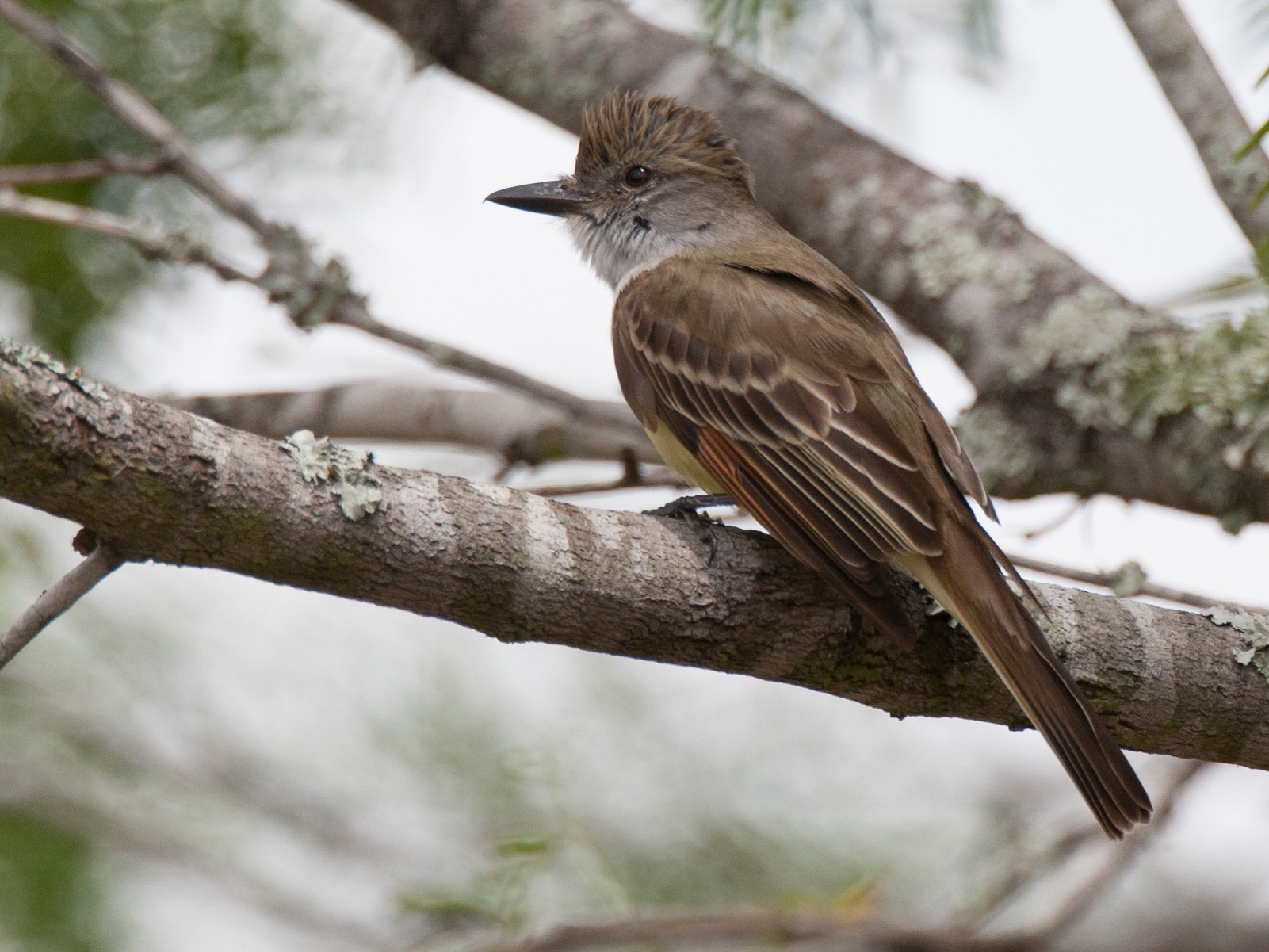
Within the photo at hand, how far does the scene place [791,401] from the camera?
3.29 metres

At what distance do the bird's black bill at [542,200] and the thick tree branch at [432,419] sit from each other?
59cm

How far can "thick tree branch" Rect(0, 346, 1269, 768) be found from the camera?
→ 6.75 feet

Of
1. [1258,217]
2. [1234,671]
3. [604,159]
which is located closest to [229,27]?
[604,159]

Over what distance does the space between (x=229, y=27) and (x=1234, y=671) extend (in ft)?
12.3

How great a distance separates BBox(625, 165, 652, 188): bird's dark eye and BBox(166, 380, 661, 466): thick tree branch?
29.9 inches

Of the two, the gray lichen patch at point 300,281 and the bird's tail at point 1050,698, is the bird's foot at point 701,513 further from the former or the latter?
the gray lichen patch at point 300,281

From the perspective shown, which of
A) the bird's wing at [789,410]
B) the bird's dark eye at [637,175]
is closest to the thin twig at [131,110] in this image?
the bird's wing at [789,410]

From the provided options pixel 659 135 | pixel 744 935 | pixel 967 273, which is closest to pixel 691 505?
pixel 744 935

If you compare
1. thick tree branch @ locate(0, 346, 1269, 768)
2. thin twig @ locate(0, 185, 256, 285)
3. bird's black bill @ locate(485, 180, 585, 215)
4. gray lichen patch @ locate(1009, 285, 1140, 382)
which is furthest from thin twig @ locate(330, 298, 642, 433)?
gray lichen patch @ locate(1009, 285, 1140, 382)

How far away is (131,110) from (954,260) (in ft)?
7.45

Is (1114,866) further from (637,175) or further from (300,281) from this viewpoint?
(300,281)

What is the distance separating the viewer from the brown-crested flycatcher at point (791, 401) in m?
2.72

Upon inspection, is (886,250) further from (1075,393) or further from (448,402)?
(448,402)

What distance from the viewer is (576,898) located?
4.43m
